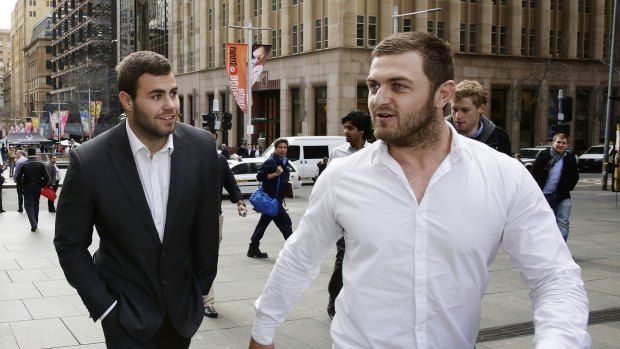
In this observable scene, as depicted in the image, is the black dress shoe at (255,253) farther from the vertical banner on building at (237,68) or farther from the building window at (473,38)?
the building window at (473,38)

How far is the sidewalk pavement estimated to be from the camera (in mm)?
6551

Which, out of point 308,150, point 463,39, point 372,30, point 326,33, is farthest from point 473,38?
point 308,150

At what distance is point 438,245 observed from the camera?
2291 millimetres

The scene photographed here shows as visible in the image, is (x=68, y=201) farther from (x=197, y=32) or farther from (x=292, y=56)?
(x=197, y=32)

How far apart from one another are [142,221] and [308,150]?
29111 mm

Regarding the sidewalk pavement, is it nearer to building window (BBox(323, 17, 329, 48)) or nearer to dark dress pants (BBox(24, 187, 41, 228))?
dark dress pants (BBox(24, 187, 41, 228))

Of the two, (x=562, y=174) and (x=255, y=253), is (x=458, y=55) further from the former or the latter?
A: (x=255, y=253)

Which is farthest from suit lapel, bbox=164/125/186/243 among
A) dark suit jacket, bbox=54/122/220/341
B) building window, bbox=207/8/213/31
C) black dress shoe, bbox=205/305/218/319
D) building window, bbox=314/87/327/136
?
building window, bbox=207/8/213/31

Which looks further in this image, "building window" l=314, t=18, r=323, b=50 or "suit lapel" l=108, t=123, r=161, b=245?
"building window" l=314, t=18, r=323, b=50

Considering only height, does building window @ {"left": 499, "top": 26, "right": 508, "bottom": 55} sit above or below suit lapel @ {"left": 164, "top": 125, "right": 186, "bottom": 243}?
above

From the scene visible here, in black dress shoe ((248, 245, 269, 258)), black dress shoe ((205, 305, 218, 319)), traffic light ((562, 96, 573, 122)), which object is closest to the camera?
black dress shoe ((205, 305, 218, 319))

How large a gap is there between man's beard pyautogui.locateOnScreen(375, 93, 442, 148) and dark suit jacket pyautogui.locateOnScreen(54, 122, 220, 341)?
58.8 inches

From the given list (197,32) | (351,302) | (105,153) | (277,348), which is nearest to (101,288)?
(105,153)

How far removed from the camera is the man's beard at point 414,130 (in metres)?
2.39
